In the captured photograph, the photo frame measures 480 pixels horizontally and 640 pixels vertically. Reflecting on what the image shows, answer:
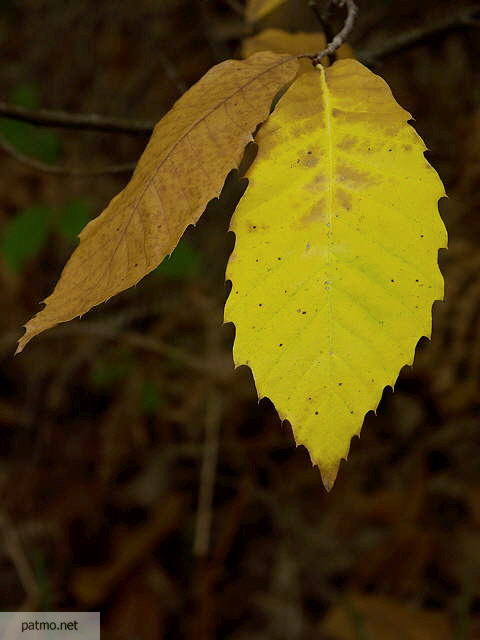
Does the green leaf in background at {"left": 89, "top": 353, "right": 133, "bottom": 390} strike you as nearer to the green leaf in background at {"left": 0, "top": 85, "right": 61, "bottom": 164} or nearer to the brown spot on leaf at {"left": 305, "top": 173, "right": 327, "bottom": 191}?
the green leaf in background at {"left": 0, "top": 85, "right": 61, "bottom": 164}

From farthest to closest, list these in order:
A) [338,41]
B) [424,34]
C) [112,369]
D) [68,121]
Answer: [112,369] → [424,34] → [68,121] → [338,41]

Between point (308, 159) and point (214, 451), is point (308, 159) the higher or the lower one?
the higher one

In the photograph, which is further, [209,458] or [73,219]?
[209,458]

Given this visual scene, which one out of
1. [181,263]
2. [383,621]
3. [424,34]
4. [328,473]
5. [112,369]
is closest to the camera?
[328,473]

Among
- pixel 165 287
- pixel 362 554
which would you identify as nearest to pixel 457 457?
pixel 362 554

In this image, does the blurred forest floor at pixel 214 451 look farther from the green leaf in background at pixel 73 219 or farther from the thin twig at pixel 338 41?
the thin twig at pixel 338 41

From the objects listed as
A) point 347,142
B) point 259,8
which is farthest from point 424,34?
point 347,142

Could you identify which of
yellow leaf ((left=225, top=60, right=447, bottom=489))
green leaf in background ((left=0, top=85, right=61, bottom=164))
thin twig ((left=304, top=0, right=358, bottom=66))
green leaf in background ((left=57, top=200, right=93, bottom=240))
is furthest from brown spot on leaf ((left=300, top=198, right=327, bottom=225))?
green leaf in background ((left=0, top=85, right=61, bottom=164))

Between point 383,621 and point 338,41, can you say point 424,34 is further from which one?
point 383,621
